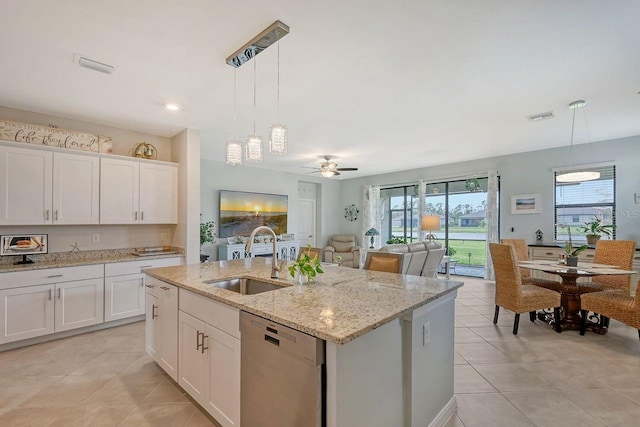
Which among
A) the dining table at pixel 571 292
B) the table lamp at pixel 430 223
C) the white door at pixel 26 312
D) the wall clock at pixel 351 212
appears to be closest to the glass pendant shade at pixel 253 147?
the white door at pixel 26 312

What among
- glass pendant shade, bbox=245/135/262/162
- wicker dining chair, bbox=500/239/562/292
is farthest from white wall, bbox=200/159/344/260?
wicker dining chair, bbox=500/239/562/292

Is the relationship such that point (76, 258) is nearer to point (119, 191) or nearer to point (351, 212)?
point (119, 191)

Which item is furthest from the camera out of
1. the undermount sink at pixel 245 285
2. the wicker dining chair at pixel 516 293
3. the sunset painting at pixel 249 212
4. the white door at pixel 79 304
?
the sunset painting at pixel 249 212

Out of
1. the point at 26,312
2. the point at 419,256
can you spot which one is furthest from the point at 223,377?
the point at 419,256

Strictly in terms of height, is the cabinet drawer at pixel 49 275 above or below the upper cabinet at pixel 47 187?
below

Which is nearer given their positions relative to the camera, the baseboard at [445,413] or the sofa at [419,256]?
the baseboard at [445,413]

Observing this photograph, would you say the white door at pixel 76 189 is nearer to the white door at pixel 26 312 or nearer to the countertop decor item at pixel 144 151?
the countertop decor item at pixel 144 151

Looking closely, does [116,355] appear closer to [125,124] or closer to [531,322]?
[125,124]

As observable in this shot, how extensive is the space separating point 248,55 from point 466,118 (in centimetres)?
293

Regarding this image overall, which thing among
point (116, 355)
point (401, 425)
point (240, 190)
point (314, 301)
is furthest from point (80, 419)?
point (240, 190)

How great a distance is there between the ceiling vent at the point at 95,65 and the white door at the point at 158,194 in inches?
66.9

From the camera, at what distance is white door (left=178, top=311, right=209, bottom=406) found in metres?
1.93

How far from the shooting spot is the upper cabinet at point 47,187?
10.5ft

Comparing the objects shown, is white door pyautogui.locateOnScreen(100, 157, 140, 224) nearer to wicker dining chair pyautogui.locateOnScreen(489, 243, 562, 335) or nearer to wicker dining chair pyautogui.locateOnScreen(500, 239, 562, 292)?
wicker dining chair pyautogui.locateOnScreen(489, 243, 562, 335)
